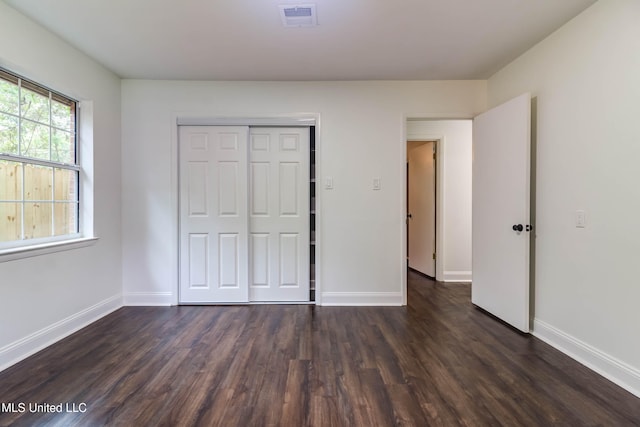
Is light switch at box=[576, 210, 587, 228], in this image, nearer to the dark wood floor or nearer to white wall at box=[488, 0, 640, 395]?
white wall at box=[488, 0, 640, 395]

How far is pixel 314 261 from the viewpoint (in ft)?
11.2

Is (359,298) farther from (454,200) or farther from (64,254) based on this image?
(64,254)

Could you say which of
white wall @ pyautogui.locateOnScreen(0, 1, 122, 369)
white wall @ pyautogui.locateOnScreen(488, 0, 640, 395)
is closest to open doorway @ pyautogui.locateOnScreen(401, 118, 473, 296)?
white wall @ pyautogui.locateOnScreen(488, 0, 640, 395)

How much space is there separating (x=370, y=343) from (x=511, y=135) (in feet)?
7.05

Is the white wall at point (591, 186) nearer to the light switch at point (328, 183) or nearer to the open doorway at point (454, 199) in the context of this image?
the open doorway at point (454, 199)

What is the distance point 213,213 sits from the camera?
10.9 feet

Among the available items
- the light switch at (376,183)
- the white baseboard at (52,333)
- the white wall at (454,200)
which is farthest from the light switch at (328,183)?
the white baseboard at (52,333)

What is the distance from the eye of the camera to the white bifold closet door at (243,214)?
331 centimetres

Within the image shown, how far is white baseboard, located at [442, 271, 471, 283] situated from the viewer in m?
4.30

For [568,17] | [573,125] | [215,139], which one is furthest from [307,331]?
[568,17]

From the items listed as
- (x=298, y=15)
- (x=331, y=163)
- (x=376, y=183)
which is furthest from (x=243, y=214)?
(x=298, y=15)

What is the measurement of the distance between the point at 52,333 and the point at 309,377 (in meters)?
2.09

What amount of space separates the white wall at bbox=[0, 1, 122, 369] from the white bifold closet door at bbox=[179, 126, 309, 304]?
66cm

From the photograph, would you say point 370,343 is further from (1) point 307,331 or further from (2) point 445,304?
(2) point 445,304
